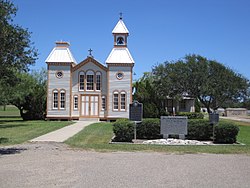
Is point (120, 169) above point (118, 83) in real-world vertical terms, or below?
below

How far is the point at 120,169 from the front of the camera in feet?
31.0

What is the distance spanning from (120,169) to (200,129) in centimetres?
987

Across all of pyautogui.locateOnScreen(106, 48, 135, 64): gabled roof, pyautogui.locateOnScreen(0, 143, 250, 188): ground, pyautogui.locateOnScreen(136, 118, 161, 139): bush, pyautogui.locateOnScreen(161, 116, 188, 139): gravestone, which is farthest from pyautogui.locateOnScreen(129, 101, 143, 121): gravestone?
pyautogui.locateOnScreen(106, 48, 135, 64): gabled roof

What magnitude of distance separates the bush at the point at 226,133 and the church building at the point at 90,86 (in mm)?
17551

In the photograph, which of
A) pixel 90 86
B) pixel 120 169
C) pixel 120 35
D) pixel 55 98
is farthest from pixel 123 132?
pixel 120 35

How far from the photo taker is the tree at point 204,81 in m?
32.2

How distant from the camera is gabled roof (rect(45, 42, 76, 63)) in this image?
116 feet

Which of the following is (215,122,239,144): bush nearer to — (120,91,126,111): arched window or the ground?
the ground

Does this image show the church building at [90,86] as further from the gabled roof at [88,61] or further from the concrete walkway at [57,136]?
the concrete walkway at [57,136]

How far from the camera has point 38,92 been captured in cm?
3806

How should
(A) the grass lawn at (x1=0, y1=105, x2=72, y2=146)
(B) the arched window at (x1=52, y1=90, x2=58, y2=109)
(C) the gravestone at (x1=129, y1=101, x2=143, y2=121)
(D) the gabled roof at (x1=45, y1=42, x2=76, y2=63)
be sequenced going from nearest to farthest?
(A) the grass lawn at (x1=0, y1=105, x2=72, y2=146), (C) the gravestone at (x1=129, y1=101, x2=143, y2=121), (B) the arched window at (x1=52, y1=90, x2=58, y2=109), (D) the gabled roof at (x1=45, y1=42, x2=76, y2=63)

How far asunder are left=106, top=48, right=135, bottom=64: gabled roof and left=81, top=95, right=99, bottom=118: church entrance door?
3.95 meters

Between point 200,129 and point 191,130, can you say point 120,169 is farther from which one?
point 200,129

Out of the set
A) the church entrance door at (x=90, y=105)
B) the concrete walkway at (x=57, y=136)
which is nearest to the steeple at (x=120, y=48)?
the church entrance door at (x=90, y=105)
